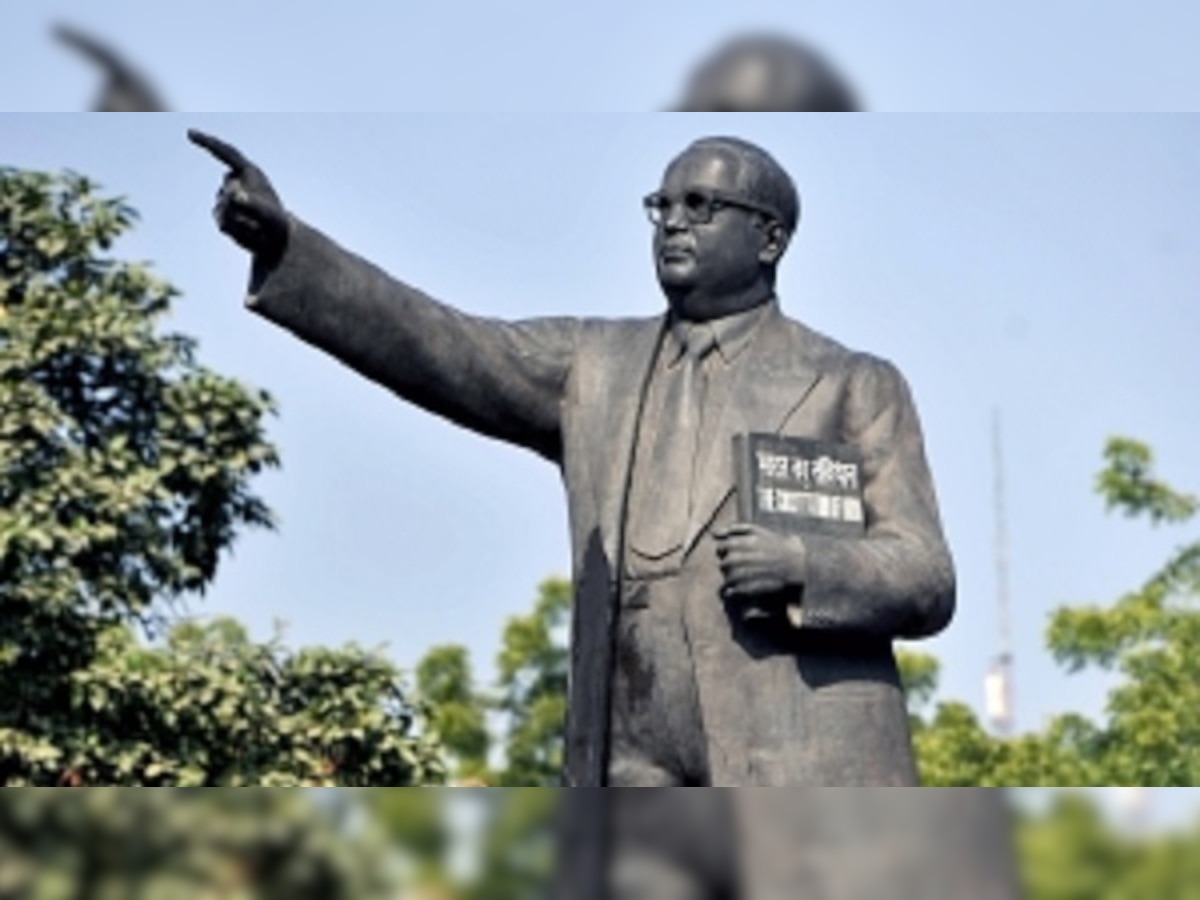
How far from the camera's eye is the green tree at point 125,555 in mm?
12914

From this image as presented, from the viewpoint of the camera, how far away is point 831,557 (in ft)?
18.3

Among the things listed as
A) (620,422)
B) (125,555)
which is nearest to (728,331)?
(620,422)

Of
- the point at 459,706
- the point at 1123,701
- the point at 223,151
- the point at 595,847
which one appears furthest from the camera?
the point at 459,706

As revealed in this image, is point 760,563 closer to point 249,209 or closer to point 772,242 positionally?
point 772,242

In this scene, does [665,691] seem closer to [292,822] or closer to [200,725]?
[292,822]

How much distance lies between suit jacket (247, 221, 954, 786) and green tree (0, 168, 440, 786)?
274 inches

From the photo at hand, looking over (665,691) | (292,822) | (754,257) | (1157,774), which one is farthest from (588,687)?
(1157,774)

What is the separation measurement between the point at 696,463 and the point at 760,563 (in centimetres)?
39

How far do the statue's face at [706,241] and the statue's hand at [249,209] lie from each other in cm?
81

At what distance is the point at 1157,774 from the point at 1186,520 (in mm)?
1942

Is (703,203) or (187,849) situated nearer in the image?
(187,849)

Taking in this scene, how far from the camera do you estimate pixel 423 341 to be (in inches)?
231

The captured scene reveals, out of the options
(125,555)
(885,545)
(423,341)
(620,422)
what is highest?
(125,555)

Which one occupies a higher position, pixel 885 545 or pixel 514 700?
pixel 514 700
